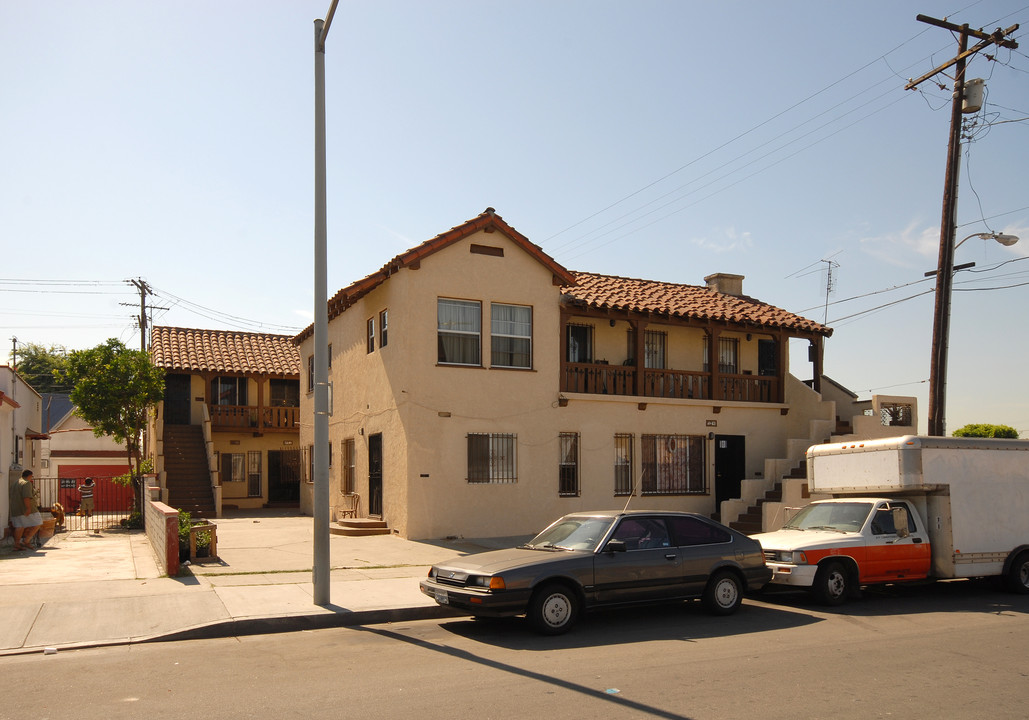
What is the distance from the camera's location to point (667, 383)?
72.7ft

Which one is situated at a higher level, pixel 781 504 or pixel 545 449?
pixel 545 449

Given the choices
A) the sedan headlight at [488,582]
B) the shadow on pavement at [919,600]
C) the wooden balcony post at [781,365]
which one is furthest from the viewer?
the wooden balcony post at [781,365]

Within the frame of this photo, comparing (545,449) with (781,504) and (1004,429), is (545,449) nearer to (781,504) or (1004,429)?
(781,504)

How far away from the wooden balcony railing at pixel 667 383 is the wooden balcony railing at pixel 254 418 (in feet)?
46.0

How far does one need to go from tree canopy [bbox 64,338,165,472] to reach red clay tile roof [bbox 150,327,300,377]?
19.7ft

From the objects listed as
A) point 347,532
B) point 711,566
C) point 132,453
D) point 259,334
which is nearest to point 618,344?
point 347,532

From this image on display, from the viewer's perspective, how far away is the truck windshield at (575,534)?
1049 centimetres

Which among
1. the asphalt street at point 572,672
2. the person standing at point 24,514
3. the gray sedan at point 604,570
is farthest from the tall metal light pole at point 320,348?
the person standing at point 24,514

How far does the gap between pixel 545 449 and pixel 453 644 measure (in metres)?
10.8

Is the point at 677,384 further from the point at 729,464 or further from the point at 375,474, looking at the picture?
the point at 375,474

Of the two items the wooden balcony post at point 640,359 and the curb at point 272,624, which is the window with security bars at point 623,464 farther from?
the curb at point 272,624

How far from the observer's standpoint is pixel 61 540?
62.6 feet

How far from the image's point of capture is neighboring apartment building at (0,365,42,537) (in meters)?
18.8

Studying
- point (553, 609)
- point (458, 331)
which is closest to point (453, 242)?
point (458, 331)
